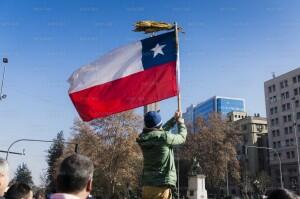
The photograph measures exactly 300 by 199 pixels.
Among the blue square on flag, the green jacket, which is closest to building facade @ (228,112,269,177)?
the blue square on flag

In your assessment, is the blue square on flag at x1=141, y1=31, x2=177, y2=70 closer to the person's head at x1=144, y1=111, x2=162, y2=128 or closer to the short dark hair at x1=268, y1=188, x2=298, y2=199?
the person's head at x1=144, y1=111, x2=162, y2=128

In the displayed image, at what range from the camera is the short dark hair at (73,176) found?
8.89ft

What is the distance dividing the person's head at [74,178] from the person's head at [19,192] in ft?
10.4

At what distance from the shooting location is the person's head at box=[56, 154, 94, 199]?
8.89ft

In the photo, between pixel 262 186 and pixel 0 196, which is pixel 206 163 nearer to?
pixel 262 186

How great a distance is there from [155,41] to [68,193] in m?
6.13

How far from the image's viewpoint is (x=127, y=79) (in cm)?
841

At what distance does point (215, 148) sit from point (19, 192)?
59.5 m

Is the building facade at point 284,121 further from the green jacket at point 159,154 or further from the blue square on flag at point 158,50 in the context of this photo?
the green jacket at point 159,154

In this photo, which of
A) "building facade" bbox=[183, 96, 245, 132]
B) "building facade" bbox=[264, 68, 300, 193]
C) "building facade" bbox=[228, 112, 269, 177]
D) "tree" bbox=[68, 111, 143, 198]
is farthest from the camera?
"building facade" bbox=[183, 96, 245, 132]

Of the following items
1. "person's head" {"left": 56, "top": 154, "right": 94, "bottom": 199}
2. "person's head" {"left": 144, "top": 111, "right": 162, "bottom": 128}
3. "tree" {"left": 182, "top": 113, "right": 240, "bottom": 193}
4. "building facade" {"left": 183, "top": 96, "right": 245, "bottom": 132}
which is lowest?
"person's head" {"left": 56, "top": 154, "right": 94, "bottom": 199}

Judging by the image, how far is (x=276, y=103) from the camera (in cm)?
8719

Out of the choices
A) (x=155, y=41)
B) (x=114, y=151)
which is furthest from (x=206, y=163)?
(x=155, y=41)

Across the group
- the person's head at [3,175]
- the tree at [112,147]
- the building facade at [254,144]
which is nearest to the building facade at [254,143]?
the building facade at [254,144]
